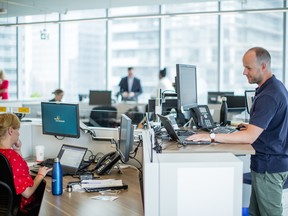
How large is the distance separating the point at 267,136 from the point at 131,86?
6.67 metres

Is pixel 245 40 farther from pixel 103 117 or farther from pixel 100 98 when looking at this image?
pixel 103 117

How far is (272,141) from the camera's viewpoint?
2430 mm

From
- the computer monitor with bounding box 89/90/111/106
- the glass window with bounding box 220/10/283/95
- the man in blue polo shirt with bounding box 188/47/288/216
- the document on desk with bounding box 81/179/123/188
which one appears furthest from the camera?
the glass window with bounding box 220/10/283/95

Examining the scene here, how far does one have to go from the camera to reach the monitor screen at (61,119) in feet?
11.1

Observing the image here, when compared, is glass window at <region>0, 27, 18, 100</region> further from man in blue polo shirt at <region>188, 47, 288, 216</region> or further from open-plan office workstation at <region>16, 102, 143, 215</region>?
man in blue polo shirt at <region>188, 47, 288, 216</region>

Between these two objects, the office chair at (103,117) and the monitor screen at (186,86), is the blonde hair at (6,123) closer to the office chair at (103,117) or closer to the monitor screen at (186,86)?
the monitor screen at (186,86)

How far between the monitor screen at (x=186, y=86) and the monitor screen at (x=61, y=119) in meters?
0.89

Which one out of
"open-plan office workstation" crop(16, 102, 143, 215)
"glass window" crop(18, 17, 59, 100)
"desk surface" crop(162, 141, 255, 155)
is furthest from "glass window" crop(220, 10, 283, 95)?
"desk surface" crop(162, 141, 255, 155)

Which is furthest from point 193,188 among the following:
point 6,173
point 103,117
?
point 103,117

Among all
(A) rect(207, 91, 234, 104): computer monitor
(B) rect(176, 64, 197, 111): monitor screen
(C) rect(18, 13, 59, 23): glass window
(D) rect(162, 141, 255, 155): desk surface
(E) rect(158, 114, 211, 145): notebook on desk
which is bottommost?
(D) rect(162, 141, 255, 155): desk surface

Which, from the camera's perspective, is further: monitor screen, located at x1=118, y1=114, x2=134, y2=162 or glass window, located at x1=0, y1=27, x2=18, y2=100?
glass window, located at x1=0, y1=27, x2=18, y2=100

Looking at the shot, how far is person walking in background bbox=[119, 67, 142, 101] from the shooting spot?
894cm

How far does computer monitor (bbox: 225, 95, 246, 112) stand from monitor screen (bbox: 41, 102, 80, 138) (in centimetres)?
258

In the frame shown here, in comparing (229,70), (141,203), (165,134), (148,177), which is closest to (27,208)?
(141,203)
